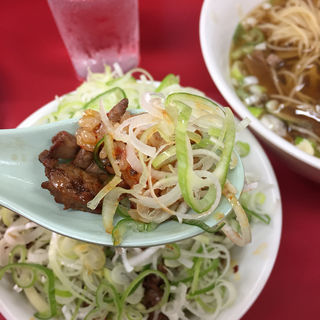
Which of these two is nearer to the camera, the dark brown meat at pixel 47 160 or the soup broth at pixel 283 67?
the dark brown meat at pixel 47 160

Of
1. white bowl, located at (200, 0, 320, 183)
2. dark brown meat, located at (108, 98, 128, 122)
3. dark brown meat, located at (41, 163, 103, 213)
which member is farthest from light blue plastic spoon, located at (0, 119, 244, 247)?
white bowl, located at (200, 0, 320, 183)

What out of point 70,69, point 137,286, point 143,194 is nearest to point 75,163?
point 143,194

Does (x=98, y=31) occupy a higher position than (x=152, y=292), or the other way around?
(x=98, y=31)

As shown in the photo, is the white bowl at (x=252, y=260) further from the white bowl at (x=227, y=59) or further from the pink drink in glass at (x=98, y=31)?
the pink drink in glass at (x=98, y=31)

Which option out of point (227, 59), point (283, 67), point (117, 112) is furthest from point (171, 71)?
point (117, 112)

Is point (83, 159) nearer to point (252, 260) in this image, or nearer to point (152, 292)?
point (152, 292)

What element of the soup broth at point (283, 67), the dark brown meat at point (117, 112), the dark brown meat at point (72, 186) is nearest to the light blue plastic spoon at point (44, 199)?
the dark brown meat at point (72, 186)
